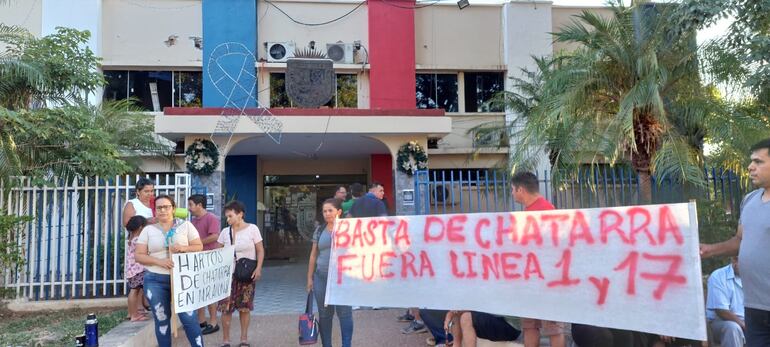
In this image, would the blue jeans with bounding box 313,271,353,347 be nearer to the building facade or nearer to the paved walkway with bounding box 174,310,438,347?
the paved walkway with bounding box 174,310,438,347

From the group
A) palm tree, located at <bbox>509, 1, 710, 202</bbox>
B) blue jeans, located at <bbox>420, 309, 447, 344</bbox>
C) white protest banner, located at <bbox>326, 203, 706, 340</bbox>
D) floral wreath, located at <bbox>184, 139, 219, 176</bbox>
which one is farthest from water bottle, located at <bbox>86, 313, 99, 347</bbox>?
palm tree, located at <bbox>509, 1, 710, 202</bbox>

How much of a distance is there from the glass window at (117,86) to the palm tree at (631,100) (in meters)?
11.5

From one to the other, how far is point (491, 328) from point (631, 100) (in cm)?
472

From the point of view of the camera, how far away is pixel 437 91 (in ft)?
51.9

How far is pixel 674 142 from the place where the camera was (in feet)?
25.2

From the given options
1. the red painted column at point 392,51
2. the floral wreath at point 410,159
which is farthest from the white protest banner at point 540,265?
the red painted column at point 392,51

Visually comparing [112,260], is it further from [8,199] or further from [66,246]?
[8,199]

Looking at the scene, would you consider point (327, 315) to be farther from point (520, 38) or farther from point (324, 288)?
point (520, 38)

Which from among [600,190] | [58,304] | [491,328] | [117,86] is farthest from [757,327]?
[117,86]

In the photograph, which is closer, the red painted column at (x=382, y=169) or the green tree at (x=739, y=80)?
the green tree at (x=739, y=80)

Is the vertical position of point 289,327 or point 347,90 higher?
point 347,90

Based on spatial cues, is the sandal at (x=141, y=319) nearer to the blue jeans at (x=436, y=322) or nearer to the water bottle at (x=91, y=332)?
the water bottle at (x=91, y=332)

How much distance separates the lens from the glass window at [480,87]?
15.9 meters

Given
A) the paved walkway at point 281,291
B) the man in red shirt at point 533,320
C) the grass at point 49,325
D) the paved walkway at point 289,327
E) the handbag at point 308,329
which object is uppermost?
the man in red shirt at point 533,320
